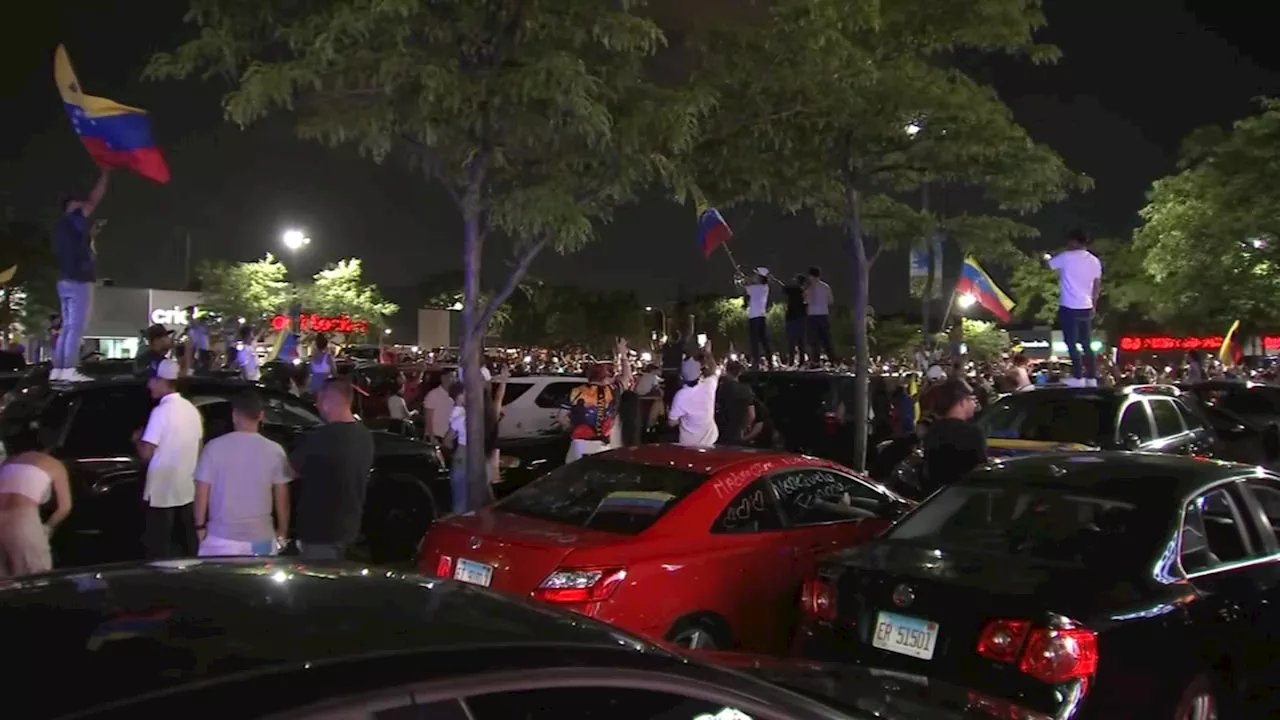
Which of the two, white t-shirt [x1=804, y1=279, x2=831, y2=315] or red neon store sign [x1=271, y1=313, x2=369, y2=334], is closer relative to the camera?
white t-shirt [x1=804, y1=279, x2=831, y2=315]

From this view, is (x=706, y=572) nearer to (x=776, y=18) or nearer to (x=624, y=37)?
(x=624, y=37)

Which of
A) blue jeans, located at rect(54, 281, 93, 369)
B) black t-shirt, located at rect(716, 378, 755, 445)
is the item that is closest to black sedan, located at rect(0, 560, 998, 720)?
black t-shirt, located at rect(716, 378, 755, 445)

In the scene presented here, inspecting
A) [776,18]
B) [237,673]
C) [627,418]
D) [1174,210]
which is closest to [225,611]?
[237,673]

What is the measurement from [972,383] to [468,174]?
31.1 feet

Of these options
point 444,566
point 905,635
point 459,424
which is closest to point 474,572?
point 444,566

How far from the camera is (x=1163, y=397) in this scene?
11.2 m

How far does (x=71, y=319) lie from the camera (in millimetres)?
11398

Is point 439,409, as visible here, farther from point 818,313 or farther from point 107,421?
point 818,313

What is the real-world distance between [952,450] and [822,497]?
1.17 m

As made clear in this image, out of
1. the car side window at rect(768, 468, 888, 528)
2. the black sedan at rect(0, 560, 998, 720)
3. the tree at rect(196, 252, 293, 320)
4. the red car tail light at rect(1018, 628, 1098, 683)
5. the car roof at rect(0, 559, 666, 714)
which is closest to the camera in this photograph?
the black sedan at rect(0, 560, 998, 720)

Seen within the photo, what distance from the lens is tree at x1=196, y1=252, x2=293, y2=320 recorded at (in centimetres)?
4881

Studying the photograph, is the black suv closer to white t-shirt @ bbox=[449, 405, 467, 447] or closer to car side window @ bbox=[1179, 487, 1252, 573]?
white t-shirt @ bbox=[449, 405, 467, 447]

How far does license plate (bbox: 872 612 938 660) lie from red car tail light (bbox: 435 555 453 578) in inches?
94.5

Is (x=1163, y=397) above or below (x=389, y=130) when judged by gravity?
below
